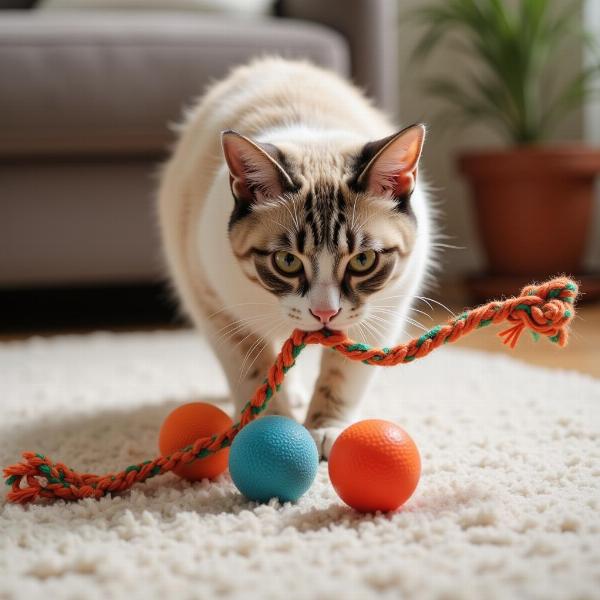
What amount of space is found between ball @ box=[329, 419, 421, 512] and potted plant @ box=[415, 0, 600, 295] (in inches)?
84.0

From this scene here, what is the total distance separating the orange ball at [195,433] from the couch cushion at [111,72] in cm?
143

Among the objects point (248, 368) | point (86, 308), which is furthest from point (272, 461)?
point (86, 308)

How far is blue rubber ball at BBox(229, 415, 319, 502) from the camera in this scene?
1104 millimetres

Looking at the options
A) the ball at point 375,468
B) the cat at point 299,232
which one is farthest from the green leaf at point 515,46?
the ball at point 375,468

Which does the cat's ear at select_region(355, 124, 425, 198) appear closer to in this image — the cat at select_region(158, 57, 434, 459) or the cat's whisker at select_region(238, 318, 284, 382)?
the cat at select_region(158, 57, 434, 459)

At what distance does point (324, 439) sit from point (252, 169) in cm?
48

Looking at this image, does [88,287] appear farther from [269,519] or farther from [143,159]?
[269,519]

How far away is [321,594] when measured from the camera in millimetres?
841

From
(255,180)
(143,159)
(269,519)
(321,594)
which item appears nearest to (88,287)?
(143,159)

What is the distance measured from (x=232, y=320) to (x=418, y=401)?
50 centimetres

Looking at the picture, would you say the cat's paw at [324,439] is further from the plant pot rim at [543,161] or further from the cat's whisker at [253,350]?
the plant pot rim at [543,161]

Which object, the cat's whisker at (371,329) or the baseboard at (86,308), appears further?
the baseboard at (86,308)

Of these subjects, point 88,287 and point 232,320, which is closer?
point 232,320

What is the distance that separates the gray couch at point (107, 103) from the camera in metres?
2.42
